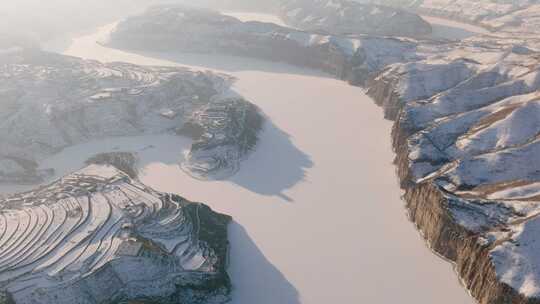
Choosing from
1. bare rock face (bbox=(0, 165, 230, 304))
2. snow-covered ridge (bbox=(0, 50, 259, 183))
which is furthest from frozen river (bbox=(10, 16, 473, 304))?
bare rock face (bbox=(0, 165, 230, 304))

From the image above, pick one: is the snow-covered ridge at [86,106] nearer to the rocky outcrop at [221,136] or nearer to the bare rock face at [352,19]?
the rocky outcrop at [221,136]

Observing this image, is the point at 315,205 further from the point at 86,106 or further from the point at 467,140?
the point at 86,106

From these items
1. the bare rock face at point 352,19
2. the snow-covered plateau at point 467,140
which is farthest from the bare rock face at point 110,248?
the bare rock face at point 352,19

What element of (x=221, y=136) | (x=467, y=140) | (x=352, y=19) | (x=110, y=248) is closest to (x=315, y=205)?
(x=467, y=140)

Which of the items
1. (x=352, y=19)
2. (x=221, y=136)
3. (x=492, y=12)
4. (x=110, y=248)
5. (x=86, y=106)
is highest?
(x=492, y=12)

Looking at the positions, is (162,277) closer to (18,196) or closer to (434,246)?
(18,196)

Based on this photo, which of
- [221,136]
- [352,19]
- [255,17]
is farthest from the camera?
[255,17]

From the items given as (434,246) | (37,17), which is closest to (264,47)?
(434,246)
